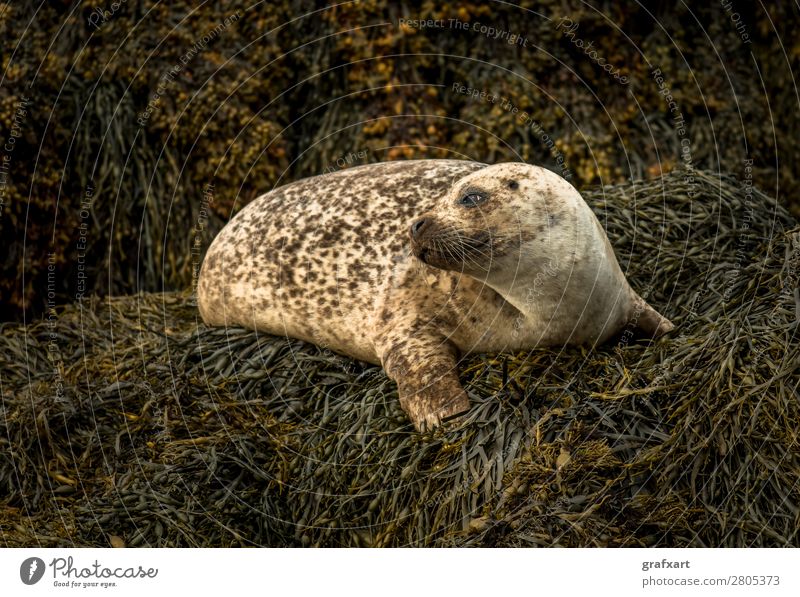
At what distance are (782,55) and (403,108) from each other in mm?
2903

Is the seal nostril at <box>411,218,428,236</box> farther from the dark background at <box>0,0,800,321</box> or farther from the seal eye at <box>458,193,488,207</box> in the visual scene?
the dark background at <box>0,0,800,321</box>

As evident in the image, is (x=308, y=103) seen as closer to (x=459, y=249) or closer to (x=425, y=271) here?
(x=425, y=271)

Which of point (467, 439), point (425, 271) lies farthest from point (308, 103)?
point (467, 439)

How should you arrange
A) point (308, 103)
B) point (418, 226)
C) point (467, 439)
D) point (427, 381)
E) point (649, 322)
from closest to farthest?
point (467, 439)
point (418, 226)
point (427, 381)
point (649, 322)
point (308, 103)

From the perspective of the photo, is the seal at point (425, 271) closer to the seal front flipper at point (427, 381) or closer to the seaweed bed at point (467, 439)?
the seal front flipper at point (427, 381)

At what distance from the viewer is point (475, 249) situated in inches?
176

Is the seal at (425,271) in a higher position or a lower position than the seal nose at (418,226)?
lower

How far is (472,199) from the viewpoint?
4.62 m

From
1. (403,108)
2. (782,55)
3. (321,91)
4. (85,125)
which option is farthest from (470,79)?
(85,125)

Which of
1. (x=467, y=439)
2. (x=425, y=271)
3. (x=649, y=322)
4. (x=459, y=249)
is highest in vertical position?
(x=459, y=249)

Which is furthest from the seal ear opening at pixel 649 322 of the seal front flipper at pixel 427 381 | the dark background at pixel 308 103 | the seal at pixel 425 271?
the dark background at pixel 308 103

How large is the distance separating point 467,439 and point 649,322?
121 centimetres

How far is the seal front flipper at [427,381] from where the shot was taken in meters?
4.61

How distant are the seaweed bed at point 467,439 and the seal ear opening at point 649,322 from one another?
14 centimetres
